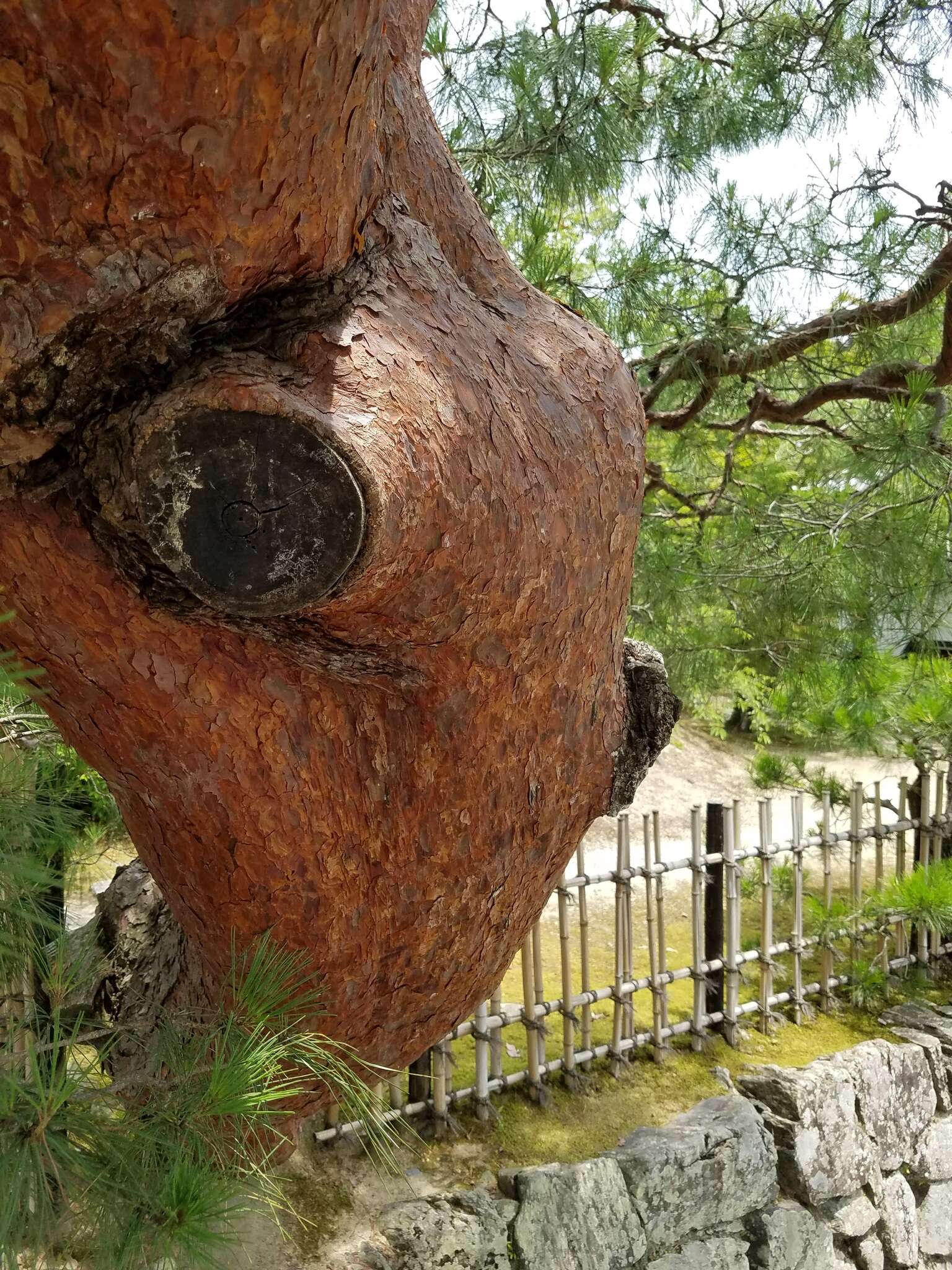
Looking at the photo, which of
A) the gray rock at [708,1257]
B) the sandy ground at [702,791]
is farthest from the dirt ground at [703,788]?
the gray rock at [708,1257]

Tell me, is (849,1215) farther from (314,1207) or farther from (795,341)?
(795,341)

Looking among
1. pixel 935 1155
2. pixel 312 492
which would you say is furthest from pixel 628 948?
pixel 312 492

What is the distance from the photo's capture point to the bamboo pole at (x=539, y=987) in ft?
6.09

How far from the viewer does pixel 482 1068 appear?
1.78 metres

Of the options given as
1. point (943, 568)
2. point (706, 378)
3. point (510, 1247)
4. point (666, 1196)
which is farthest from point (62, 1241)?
point (943, 568)

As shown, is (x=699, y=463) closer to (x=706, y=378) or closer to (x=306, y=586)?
(x=706, y=378)

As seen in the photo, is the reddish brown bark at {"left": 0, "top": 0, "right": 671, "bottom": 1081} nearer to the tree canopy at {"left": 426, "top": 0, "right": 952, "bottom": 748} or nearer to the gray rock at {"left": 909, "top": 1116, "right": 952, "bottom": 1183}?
the tree canopy at {"left": 426, "top": 0, "right": 952, "bottom": 748}

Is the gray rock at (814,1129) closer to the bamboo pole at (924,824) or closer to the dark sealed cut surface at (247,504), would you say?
the bamboo pole at (924,824)

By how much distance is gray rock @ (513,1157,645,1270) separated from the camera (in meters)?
1.57

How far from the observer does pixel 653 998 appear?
2084 millimetres

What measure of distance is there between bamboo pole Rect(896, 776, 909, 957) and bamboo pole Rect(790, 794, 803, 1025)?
33cm

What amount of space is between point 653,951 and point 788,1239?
56 cm

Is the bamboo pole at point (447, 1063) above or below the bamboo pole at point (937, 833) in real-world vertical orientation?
below

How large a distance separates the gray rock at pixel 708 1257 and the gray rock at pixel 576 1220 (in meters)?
0.09
